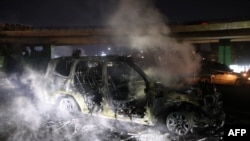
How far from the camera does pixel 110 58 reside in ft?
25.1

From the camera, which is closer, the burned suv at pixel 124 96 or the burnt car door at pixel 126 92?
the burned suv at pixel 124 96

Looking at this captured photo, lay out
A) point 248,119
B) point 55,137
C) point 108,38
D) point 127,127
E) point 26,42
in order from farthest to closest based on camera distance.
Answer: point 26,42 → point 108,38 → point 248,119 → point 127,127 → point 55,137

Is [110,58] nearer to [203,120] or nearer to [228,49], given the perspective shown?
[203,120]

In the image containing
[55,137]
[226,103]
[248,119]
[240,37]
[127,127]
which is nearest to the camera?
[55,137]

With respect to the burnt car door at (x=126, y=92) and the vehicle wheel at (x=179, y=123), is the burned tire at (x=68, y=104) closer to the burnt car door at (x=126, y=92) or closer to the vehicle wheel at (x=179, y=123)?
the burnt car door at (x=126, y=92)

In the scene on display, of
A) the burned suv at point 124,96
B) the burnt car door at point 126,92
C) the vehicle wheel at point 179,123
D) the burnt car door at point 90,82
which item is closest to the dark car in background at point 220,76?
the burnt car door at point 126,92

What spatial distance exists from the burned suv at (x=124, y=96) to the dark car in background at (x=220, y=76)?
373 inches

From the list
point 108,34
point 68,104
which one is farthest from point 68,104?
Answer: point 108,34

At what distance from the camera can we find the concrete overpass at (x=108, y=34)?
31422mm

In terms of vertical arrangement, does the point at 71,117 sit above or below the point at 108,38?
below

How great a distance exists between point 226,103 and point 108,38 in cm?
2933

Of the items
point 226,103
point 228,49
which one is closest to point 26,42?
point 228,49

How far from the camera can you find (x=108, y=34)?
39.0 m

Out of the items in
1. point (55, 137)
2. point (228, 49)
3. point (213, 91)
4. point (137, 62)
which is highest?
point (228, 49)
